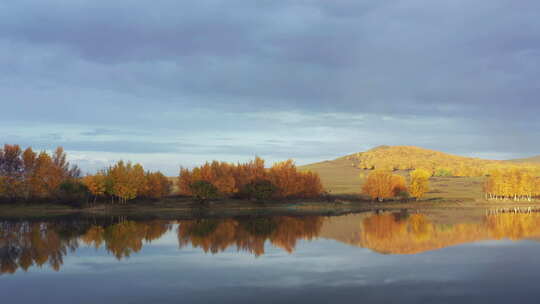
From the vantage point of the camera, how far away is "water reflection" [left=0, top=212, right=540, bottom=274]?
36.8 m

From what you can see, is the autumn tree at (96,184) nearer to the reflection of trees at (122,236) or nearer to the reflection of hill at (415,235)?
the reflection of trees at (122,236)

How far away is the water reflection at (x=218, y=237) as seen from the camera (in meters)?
36.8

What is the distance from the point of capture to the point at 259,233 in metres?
49.9

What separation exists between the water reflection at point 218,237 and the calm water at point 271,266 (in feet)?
0.33

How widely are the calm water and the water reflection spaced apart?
0.33 feet

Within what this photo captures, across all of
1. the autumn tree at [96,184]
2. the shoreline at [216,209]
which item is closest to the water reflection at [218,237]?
the shoreline at [216,209]

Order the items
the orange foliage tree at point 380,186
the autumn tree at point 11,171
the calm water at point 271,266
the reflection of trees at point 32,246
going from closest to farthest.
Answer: the calm water at point 271,266
the reflection of trees at point 32,246
the autumn tree at point 11,171
the orange foliage tree at point 380,186

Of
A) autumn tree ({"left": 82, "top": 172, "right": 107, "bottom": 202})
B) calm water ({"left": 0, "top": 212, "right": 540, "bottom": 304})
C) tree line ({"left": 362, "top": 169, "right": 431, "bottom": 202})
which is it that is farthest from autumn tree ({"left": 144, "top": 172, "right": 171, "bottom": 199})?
tree line ({"left": 362, "top": 169, "right": 431, "bottom": 202})

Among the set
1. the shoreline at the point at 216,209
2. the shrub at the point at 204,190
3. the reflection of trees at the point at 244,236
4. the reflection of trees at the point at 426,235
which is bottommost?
the reflection of trees at the point at 426,235

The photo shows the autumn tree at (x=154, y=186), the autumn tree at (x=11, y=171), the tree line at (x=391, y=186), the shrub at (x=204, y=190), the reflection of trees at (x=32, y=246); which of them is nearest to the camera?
the reflection of trees at (x=32, y=246)

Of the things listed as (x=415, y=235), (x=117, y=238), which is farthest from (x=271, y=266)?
(x=415, y=235)

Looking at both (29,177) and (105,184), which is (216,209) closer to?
(105,184)

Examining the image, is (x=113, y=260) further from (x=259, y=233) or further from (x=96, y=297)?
(x=259, y=233)

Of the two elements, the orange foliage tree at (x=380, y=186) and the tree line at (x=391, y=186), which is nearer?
the orange foliage tree at (x=380, y=186)
